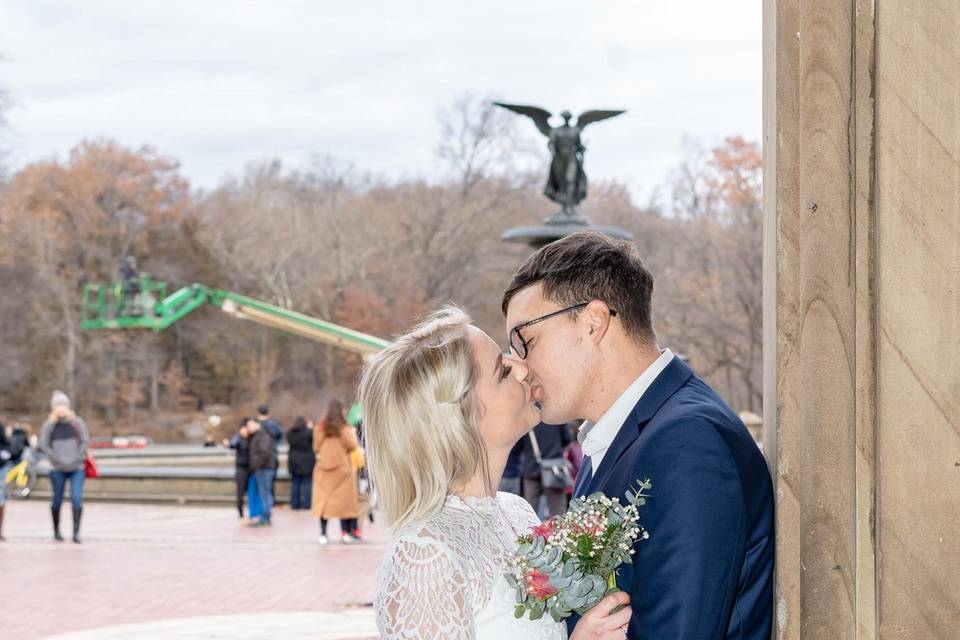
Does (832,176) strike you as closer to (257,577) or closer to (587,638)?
(587,638)

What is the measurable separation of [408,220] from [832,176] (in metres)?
52.1

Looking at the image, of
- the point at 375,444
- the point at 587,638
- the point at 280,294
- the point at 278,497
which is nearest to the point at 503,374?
the point at 375,444

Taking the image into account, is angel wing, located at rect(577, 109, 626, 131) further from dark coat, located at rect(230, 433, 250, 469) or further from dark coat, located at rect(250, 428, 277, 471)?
dark coat, located at rect(230, 433, 250, 469)

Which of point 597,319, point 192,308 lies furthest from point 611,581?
point 192,308

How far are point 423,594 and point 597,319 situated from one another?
0.64 metres

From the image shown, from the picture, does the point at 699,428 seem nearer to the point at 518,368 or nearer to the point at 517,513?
the point at 518,368

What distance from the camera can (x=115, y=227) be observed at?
5822 cm

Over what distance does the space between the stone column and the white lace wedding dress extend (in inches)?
27.1

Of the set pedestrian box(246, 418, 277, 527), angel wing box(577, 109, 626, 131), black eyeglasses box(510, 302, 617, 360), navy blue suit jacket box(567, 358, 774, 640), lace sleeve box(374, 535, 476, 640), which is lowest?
pedestrian box(246, 418, 277, 527)

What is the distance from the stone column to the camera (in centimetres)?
170

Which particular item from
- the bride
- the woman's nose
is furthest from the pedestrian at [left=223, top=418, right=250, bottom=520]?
the woman's nose

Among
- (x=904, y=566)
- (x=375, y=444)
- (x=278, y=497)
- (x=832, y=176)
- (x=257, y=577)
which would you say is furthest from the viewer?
(x=278, y=497)

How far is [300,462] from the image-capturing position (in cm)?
1877

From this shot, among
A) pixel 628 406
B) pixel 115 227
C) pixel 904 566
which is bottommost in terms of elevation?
pixel 904 566
